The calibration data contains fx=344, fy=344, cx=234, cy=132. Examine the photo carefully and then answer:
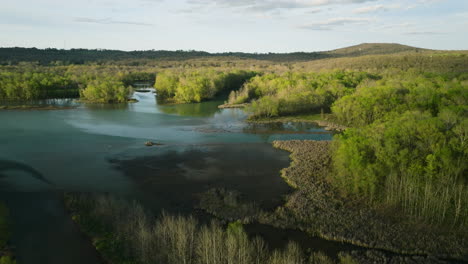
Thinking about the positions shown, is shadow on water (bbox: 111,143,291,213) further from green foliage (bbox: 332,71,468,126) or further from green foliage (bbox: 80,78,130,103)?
green foliage (bbox: 80,78,130,103)

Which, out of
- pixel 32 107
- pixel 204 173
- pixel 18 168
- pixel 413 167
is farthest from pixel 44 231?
pixel 32 107

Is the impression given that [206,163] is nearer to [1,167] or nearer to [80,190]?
[80,190]

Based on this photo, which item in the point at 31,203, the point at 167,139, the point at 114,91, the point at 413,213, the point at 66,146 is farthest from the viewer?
the point at 114,91

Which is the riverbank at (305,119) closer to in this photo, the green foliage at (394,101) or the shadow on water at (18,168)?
the green foliage at (394,101)

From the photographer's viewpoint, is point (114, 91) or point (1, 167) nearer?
point (1, 167)

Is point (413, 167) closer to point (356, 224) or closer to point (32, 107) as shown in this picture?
point (356, 224)

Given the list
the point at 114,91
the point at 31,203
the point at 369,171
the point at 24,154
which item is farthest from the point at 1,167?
the point at 114,91

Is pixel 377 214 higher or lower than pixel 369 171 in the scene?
lower
